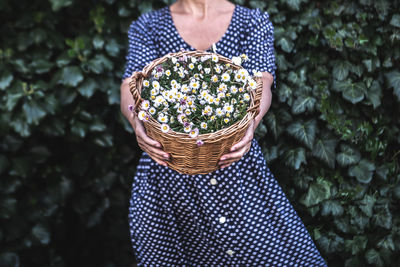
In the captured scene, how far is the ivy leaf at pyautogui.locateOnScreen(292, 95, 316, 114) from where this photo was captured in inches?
72.4

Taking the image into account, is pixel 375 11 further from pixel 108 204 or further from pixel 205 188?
pixel 108 204

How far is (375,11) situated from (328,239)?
1.07 meters

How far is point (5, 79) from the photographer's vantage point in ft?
6.56

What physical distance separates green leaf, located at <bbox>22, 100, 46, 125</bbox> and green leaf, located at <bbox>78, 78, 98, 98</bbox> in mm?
212

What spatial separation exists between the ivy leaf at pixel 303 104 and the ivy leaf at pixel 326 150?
162mm

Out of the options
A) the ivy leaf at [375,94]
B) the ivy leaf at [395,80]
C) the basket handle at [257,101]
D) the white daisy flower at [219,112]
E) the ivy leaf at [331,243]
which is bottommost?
the ivy leaf at [331,243]

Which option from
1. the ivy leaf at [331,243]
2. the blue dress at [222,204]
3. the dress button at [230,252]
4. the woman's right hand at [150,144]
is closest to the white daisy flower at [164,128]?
the woman's right hand at [150,144]

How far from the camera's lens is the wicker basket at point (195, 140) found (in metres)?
1.07

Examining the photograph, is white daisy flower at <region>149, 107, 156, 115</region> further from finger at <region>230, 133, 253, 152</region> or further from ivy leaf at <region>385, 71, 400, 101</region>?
ivy leaf at <region>385, 71, 400, 101</region>

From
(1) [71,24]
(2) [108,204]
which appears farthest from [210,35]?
(2) [108,204]

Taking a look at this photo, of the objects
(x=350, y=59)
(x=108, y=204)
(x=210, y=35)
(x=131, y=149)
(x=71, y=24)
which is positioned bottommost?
(x=108, y=204)

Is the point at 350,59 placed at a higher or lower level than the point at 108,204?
higher

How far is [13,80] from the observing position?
2037 millimetres

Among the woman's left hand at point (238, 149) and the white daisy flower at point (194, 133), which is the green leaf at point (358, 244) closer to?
the woman's left hand at point (238, 149)
